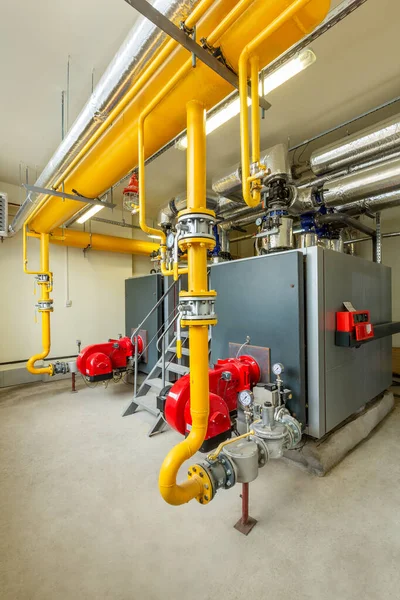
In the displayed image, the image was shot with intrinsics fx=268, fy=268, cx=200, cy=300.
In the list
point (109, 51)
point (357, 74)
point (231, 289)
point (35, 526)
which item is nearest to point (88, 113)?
point (109, 51)

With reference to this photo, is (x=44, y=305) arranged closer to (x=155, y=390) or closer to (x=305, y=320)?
(x=155, y=390)

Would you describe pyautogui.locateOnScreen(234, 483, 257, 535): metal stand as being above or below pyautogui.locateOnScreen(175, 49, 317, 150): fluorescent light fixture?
below

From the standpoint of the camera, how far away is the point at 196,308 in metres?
1.32

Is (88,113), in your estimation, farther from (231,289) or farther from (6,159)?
(6,159)

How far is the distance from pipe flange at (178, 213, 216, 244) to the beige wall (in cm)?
400

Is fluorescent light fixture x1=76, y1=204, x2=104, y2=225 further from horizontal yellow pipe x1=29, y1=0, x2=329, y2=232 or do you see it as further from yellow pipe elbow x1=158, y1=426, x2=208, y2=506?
yellow pipe elbow x1=158, y1=426, x2=208, y2=506

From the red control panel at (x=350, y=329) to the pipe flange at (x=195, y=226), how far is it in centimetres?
145

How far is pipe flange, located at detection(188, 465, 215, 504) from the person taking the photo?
121cm

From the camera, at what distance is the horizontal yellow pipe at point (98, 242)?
14.1 ft

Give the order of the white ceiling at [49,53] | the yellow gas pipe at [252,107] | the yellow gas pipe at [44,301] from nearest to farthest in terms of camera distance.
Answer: the yellow gas pipe at [252,107] → the white ceiling at [49,53] → the yellow gas pipe at [44,301]

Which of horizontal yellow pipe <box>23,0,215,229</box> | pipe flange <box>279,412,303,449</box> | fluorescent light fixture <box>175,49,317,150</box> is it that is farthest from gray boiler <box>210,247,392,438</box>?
horizontal yellow pipe <box>23,0,215,229</box>

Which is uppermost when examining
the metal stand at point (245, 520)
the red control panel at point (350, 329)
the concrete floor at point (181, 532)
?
the red control panel at point (350, 329)

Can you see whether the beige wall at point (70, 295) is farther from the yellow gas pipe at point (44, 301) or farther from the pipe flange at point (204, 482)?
the pipe flange at point (204, 482)

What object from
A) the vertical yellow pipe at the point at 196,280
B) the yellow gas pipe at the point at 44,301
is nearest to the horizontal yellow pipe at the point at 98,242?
the yellow gas pipe at the point at 44,301
